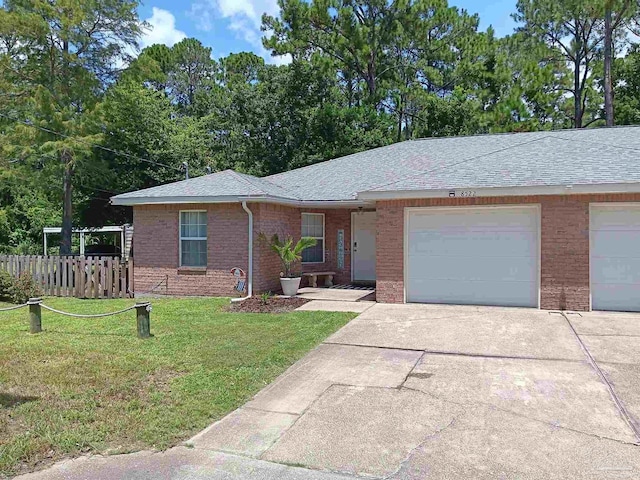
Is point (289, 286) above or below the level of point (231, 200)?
below

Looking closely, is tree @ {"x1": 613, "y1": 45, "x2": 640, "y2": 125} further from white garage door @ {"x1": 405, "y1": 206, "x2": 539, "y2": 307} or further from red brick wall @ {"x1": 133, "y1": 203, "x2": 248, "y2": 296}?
red brick wall @ {"x1": 133, "y1": 203, "x2": 248, "y2": 296}

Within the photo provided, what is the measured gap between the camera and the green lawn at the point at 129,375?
463cm

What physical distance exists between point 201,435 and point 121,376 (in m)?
2.07

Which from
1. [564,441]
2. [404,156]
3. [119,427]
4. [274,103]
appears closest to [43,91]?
[274,103]

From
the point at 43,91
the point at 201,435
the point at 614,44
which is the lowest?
the point at 201,435

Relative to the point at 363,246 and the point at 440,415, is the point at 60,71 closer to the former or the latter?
the point at 363,246

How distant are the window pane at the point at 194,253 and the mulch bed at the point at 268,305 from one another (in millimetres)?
2288

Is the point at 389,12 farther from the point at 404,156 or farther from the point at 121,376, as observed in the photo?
the point at 121,376

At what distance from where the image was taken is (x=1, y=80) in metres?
21.1

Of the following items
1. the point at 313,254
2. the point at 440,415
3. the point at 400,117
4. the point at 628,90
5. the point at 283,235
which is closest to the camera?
the point at 440,415

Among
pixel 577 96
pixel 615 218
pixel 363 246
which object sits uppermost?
pixel 577 96

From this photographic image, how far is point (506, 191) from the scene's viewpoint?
10461mm

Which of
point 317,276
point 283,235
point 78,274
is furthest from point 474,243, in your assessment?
→ point 78,274

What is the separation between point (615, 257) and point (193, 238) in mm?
9944
